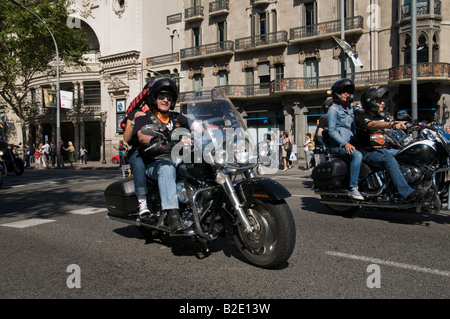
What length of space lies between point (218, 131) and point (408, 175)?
2890 millimetres

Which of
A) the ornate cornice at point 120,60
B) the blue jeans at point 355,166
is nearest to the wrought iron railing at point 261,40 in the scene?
the ornate cornice at point 120,60

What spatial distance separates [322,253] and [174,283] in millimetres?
1563

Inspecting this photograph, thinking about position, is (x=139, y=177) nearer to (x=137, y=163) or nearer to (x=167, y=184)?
(x=137, y=163)

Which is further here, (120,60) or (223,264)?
(120,60)

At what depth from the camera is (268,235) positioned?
3361mm

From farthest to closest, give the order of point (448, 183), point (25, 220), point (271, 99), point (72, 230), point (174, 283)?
1. point (271, 99)
2. point (25, 220)
3. point (72, 230)
4. point (448, 183)
5. point (174, 283)

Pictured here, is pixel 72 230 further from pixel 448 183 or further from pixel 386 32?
pixel 386 32

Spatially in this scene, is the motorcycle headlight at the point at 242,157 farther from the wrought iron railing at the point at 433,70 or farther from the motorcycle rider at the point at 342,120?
the wrought iron railing at the point at 433,70

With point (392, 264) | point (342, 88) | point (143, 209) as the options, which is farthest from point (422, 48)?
point (143, 209)

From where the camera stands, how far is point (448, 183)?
16.2ft

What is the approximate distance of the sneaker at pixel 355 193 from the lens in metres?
5.38

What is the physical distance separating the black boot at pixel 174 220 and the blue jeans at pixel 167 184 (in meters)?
0.05

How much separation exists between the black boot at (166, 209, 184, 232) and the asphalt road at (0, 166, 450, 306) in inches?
13.2
